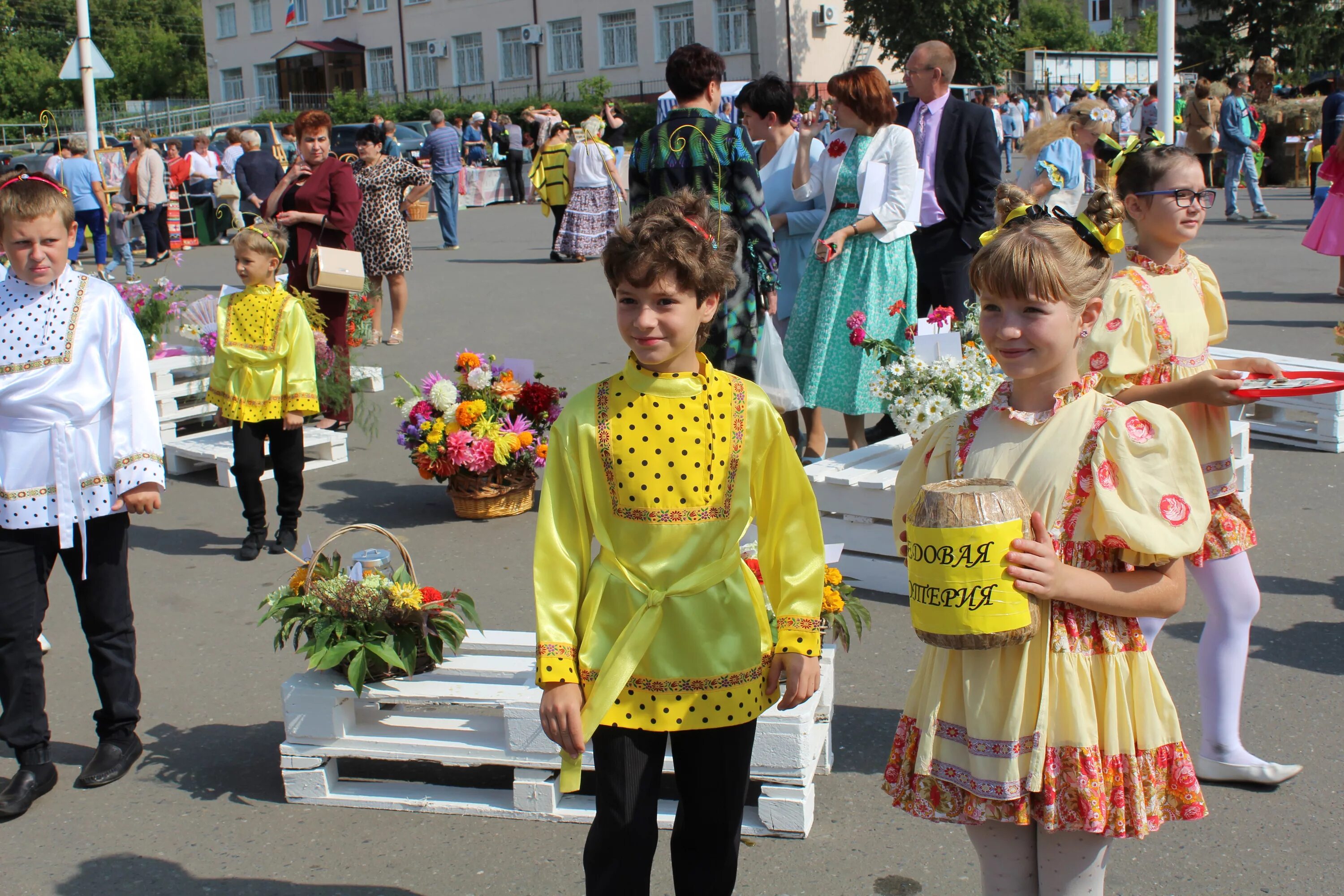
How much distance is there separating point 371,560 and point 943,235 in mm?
4370

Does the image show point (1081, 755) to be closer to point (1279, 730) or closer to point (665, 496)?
point (665, 496)

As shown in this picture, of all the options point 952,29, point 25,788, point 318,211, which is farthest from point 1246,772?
point 952,29

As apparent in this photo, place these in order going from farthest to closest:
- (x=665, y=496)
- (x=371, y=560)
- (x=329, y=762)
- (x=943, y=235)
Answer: (x=943, y=235)
(x=371, y=560)
(x=329, y=762)
(x=665, y=496)

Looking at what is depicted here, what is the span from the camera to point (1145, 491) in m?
2.13

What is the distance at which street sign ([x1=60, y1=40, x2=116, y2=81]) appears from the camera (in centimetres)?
1330

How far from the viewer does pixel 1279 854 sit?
125 inches

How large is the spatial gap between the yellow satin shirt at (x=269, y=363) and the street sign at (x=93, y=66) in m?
8.96

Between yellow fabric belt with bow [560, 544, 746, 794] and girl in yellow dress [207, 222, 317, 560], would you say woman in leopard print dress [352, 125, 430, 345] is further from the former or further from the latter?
yellow fabric belt with bow [560, 544, 746, 794]

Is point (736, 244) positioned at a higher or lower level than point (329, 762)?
higher

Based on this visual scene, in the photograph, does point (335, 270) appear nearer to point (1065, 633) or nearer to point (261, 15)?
point (1065, 633)

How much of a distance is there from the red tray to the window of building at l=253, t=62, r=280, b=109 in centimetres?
6067

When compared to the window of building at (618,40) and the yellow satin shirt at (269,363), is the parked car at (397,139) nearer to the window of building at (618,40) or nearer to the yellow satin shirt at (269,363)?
the yellow satin shirt at (269,363)

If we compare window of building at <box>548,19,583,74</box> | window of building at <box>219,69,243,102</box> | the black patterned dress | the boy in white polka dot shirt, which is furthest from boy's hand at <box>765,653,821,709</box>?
window of building at <box>219,69,243,102</box>

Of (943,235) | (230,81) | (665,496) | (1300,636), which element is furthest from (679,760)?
(230,81)
